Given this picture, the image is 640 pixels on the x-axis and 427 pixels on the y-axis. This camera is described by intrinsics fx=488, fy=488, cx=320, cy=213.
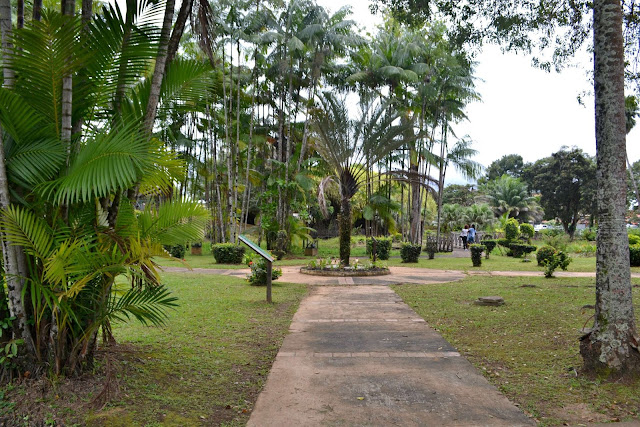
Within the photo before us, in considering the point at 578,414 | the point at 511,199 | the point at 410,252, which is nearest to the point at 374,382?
the point at 578,414

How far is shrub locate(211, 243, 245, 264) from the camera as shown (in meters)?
18.3

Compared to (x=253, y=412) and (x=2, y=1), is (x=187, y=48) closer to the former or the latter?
(x=2, y=1)

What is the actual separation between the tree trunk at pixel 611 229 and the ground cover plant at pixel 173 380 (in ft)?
10.4

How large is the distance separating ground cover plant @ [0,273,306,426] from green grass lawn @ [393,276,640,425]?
230 centimetres

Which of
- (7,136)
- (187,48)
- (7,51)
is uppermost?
(187,48)

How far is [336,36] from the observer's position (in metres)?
19.9

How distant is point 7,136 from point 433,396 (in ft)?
13.0

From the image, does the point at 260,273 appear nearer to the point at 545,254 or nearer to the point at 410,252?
the point at 410,252

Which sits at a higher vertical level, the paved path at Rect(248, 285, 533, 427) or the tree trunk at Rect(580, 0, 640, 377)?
the tree trunk at Rect(580, 0, 640, 377)

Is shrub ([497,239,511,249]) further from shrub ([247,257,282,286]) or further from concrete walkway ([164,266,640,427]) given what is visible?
concrete walkway ([164,266,640,427])

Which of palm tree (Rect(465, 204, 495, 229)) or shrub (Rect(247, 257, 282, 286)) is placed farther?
palm tree (Rect(465, 204, 495, 229))

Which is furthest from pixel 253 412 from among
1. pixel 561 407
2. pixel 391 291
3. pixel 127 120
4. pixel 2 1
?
pixel 391 291

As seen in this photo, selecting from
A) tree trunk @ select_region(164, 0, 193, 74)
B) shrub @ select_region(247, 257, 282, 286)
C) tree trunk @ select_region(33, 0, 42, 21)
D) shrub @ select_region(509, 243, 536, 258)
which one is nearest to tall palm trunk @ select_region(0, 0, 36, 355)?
tree trunk @ select_region(33, 0, 42, 21)

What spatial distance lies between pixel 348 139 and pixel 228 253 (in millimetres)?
6513
